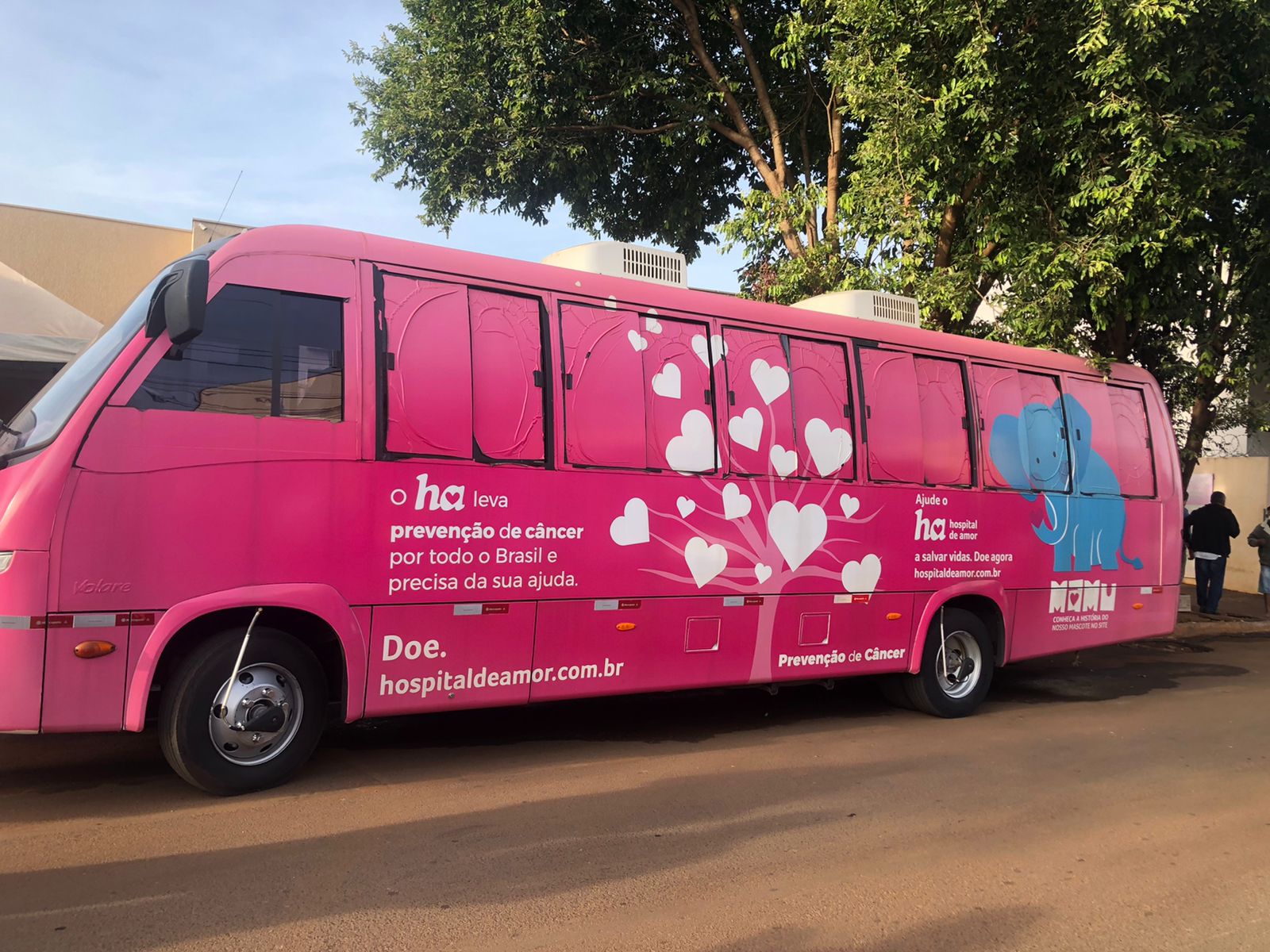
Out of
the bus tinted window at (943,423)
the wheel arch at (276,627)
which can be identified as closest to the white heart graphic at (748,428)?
the bus tinted window at (943,423)

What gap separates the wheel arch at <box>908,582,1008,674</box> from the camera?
8.38m

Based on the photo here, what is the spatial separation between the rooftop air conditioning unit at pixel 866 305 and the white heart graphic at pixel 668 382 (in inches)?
73.2

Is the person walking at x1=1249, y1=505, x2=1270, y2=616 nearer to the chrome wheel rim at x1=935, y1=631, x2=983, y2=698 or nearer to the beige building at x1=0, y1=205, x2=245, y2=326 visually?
the chrome wheel rim at x1=935, y1=631, x2=983, y2=698

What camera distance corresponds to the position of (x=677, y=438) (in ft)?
23.0

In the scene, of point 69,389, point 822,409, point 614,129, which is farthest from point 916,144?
point 69,389

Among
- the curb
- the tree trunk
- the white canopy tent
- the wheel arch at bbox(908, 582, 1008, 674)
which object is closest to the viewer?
the wheel arch at bbox(908, 582, 1008, 674)

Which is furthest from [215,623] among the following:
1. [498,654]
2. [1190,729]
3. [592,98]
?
[592,98]

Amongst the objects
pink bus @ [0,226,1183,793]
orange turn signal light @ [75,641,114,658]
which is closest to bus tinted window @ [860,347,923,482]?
pink bus @ [0,226,1183,793]

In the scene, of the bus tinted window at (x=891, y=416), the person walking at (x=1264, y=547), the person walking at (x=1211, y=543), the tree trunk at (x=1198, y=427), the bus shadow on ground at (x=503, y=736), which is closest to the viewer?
the bus shadow on ground at (x=503, y=736)

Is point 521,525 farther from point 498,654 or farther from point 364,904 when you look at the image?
point 364,904

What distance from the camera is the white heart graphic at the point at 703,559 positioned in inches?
277

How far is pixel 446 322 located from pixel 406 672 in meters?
2.09

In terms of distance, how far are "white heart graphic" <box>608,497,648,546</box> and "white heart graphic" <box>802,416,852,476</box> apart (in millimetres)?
1624

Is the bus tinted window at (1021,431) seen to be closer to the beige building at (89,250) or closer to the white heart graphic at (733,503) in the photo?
the white heart graphic at (733,503)
